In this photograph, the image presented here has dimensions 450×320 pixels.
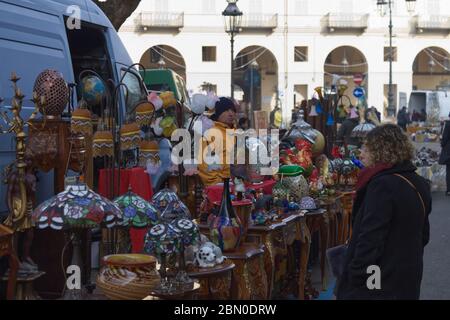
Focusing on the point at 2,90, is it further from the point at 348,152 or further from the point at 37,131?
the point at 348,152

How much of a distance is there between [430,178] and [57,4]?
10793 mm

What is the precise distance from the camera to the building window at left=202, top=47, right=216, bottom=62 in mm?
43938

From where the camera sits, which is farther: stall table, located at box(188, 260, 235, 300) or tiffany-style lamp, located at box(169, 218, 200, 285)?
stall table, located at box(188, 260, 235, 300)

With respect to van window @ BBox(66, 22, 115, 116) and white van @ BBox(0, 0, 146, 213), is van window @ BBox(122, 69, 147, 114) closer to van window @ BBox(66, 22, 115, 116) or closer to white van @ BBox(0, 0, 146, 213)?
white van @ BBox(0, 0, 146, 213)

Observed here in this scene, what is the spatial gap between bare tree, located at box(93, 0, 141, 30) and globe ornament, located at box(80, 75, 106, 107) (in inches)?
178

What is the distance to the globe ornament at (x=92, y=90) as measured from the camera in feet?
24.5

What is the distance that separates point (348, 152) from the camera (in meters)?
10.0

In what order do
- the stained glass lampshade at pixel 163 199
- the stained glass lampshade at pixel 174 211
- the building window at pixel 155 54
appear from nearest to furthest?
the stained glass lampshade at pixel 174 211, the stained glass lampshade at pixel 163 199, the building window at pixel 155 54

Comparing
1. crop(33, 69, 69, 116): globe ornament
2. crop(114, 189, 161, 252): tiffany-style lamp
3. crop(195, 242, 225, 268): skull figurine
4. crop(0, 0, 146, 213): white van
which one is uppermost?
crop(0, 0, 146, 213): white van

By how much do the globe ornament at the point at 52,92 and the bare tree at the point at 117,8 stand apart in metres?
6.75

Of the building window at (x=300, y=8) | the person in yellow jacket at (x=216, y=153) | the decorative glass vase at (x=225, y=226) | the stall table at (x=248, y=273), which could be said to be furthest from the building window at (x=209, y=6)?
the decorative glass vase at (x=225, y=226)

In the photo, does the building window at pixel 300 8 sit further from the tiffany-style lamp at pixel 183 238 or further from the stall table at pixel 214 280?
the tiffany-style lamp at pixel 183 238

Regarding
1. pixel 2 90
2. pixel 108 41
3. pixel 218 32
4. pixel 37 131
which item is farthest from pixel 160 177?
pixel 218 32

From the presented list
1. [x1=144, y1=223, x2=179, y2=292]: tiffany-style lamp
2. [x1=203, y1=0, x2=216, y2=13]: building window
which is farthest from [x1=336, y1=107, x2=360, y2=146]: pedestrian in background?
[x1=203, y1=0, x2=216, y2=13]: building window
